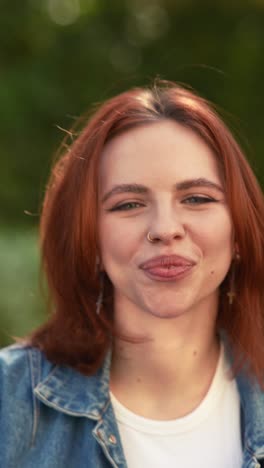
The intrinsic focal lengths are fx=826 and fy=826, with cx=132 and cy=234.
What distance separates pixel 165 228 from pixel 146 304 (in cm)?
23

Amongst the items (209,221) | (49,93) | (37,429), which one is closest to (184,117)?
(209,221)

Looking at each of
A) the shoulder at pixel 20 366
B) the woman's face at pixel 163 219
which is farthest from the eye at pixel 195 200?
the shoulder at pixel 20 366

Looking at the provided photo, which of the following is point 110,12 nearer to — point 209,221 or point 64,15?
point 64,15

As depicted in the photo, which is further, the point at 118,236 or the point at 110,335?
the point at 110,335

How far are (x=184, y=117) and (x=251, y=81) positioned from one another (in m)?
5.08

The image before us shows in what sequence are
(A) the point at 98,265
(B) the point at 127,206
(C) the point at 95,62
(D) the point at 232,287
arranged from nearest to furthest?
(B) the point at 127,206, (A) the point at 98,265, (D) the point at 232,287, (C) the point at 95,62

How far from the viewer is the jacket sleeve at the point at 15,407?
2252 mm

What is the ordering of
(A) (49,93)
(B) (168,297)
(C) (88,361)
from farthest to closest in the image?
(A) (49,93), (C) (88,361), (B) (168,297)

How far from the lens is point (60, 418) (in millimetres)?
2365

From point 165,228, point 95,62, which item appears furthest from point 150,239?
point 95,62

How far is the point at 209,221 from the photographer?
2324 mm

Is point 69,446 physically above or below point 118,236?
below

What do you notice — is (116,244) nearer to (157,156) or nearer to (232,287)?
(157,156)

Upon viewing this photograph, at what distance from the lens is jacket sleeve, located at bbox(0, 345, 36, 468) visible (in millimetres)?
2252
